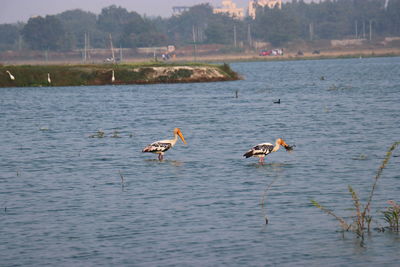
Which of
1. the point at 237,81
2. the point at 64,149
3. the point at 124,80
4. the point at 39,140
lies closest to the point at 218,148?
the point at 64,149

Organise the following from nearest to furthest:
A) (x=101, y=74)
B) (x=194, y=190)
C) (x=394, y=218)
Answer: (x=394, y=218) → (x=194, y=190) → (x=101, y=74)

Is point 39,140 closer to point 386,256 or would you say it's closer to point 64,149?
point 64,149

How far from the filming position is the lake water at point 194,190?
16.5m

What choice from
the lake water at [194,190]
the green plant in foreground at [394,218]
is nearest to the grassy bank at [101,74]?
the lake water at [194,190]

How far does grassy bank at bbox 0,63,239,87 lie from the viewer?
88.6 meters

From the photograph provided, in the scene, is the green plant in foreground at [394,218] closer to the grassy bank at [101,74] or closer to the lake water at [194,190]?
the lake water at [194,190]

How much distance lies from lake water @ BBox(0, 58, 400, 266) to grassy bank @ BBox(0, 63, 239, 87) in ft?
127

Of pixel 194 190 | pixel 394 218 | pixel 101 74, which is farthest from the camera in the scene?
pixel 101 74

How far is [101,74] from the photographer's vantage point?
292 feet

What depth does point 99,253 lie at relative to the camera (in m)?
16.5

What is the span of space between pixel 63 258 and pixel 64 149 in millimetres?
18529

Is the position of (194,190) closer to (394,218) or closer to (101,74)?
(394,218)

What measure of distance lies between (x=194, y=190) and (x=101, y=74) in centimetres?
6711

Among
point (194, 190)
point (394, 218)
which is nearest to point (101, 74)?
point (194, 190)
